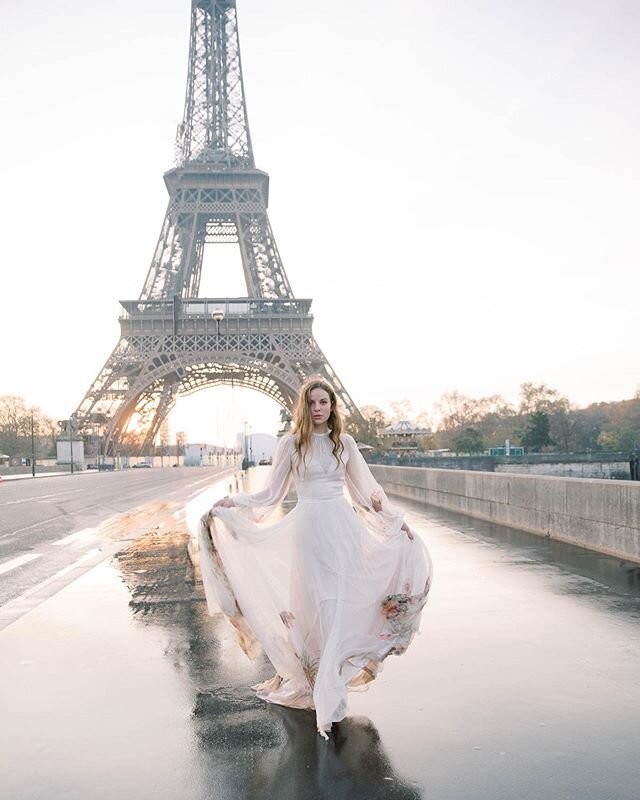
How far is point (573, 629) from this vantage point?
21.7 feet

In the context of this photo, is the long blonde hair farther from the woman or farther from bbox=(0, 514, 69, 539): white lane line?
bbox=(0, 514, 69, 539): white lane line

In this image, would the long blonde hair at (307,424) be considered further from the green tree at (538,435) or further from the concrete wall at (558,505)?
the green tree at (538,435)

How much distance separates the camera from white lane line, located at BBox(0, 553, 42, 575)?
10.9 meters

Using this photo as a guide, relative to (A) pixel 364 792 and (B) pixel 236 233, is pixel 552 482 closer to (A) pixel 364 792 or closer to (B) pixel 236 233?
(A) pixel 364 792

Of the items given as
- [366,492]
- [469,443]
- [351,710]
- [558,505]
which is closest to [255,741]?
[351,710]

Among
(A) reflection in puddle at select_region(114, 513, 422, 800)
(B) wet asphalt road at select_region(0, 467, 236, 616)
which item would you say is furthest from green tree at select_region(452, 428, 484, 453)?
(A) reflection in puddle at select_region(114, 513, 422, 800)

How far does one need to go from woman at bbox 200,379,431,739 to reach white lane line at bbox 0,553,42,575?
6.12 metres

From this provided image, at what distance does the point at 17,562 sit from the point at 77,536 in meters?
3.46

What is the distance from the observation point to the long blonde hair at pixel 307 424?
507 centimetres

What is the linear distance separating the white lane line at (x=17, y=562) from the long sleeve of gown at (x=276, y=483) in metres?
6.21

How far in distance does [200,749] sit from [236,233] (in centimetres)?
7171

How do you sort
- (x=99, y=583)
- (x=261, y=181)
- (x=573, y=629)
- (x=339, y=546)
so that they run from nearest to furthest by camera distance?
(x=339, y=546) < (x=573, y=629) < (x=99, y=583) < (x=261, y=181)

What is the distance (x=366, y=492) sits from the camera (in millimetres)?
5422

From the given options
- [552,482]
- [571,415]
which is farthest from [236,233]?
[552,482]
